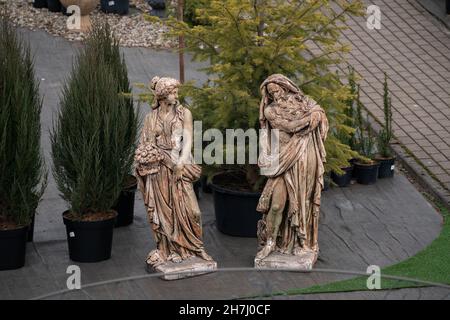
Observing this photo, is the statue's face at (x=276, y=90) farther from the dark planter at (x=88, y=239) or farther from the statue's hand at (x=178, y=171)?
the dark planter at (x=88, y=239)

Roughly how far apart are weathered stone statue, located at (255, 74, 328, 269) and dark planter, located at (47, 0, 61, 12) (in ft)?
37.1

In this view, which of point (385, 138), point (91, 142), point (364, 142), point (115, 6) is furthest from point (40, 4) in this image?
point (91, 142)

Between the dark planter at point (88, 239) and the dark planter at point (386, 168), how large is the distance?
5002 millimetres

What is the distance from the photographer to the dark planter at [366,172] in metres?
18.0

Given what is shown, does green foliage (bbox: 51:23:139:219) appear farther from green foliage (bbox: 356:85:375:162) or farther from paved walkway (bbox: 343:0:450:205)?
paved walkway (bbox: 343:0:450:205)

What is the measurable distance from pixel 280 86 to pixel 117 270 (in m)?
3.02

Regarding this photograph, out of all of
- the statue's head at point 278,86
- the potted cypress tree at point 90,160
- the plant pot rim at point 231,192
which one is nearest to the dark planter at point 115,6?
the plant pot rim at point 231,192

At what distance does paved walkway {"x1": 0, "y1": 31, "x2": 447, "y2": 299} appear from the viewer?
547 inches

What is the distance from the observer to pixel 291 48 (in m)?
15.7

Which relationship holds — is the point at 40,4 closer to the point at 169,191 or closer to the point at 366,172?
the point at 366,172

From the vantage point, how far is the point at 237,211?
52.1ft
